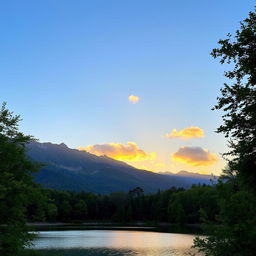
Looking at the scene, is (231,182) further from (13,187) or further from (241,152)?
(13,187)

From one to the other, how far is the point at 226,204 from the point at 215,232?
216cm

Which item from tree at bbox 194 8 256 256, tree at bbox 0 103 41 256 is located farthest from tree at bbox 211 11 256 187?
tree at bbox 0 103 41 256

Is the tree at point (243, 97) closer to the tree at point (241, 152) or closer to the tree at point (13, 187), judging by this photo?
the tree at point (241, 152)

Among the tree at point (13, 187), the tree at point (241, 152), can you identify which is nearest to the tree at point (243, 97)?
the tree at point (241, 152)

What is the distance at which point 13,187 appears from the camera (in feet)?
76.1

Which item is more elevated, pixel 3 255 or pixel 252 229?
pixel 252 229

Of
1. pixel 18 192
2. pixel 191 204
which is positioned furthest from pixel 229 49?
pixel 191 204

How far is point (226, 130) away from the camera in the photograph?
21.3 m

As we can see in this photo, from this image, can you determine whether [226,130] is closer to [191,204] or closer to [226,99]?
[226,99]

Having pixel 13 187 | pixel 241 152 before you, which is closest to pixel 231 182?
pixel 241 152

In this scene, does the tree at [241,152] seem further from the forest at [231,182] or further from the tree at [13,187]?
the tree at [13,187]

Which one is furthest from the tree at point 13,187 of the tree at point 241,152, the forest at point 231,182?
the tree at point 241,152

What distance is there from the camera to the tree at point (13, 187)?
23.1 m

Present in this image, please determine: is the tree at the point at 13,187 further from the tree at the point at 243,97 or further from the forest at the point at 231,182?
the tree at the point at 243,97
